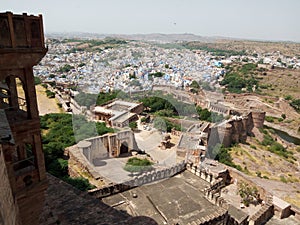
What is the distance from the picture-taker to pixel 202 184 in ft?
22.7

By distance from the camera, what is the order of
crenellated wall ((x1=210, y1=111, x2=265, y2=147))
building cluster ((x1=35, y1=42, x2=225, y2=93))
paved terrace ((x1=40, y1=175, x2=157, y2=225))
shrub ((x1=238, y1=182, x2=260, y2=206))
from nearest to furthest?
paved terrace ((x1=40, y1=175, x2=157, y2=225)) < shrub ((x1=238, y1=182, x2=260, y2=206)) < crenellated wall ((x1=210, y1=111, x2=265, y2=147)) < building cluster ((x1=35, y1=42, x2=225, y2=93))

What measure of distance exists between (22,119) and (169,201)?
3871mm

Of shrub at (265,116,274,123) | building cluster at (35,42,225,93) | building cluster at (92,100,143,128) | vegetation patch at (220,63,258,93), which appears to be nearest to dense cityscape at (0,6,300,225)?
shrub at (265,116,274,123)

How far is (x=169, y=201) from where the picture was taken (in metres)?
6.22

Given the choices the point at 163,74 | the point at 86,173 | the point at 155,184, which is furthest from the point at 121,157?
the point at 163,74

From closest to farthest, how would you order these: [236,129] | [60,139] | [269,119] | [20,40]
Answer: [20,40] → [60,139] → [236,129] → [269,119]

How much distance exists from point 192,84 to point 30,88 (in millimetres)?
31380

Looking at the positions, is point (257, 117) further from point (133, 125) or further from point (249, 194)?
point (249, 194)

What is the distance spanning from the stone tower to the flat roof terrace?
243 cm

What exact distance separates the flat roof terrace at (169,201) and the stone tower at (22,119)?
2429 millimetres

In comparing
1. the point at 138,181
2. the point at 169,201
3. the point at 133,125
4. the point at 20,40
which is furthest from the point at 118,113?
the point at 20,40

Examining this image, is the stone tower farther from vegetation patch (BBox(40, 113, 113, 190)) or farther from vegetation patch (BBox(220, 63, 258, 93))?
vegetation patch (BBox(220, 63, 258, 93))

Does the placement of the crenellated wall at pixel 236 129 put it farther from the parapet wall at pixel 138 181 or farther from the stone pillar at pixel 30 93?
the stone pillar at pixel 30 93

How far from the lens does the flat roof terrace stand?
579cm
